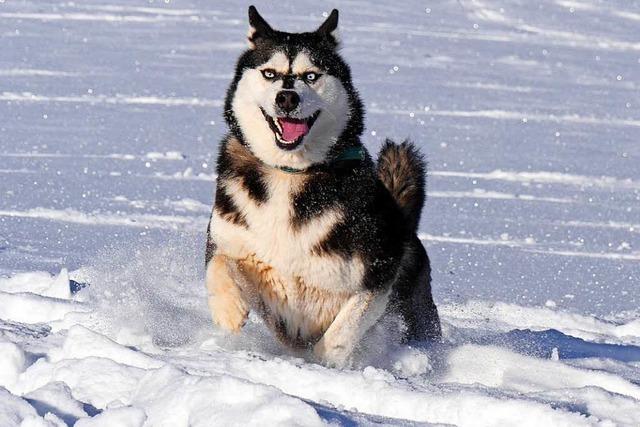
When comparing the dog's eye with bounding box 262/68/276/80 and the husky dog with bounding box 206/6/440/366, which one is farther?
the dog's eye with bounding box 262/68/276/80

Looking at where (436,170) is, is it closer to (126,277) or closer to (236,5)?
(126,277)

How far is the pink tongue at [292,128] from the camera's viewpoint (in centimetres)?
373

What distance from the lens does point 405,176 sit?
4340 mm

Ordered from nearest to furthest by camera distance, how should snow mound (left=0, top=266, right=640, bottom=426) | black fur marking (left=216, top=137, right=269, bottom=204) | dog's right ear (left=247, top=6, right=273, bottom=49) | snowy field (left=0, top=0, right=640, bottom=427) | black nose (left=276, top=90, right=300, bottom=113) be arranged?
snow mound (left=0, top=266, right=640, bottom=426)
snowy field (left=0, top=0, right=640, bottom=427)
black nose (left=276, top=90, right=300, bottom=113)
black fur marking (left=216, top=137, right=269, bottom=204)
dog's right ear (left=247, top=6, right=273, bottom=49)

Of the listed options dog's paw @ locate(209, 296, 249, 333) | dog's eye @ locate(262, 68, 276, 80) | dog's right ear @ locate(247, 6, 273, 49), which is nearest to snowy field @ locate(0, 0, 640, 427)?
dog's paw @ locate(209, 296, 249, 333)

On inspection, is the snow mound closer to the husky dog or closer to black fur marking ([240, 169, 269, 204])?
the husky dog

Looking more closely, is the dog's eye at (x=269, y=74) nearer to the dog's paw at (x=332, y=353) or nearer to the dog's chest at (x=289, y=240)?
the dog's chest at (x=289, y=240)

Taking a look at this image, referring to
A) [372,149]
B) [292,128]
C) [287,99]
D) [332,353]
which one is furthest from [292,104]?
[372,149]

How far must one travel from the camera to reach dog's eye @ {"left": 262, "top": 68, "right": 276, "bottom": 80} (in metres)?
3.77

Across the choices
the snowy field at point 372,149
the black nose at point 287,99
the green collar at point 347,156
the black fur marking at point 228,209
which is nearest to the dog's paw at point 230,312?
the snowy field at point 372,149

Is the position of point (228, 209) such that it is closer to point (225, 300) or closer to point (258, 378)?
point (225, 300)

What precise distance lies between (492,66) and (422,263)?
924 centimetres

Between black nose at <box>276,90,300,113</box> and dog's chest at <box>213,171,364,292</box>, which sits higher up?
black nose at <box>276,90,300,113</box>

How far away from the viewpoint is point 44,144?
835 cm
